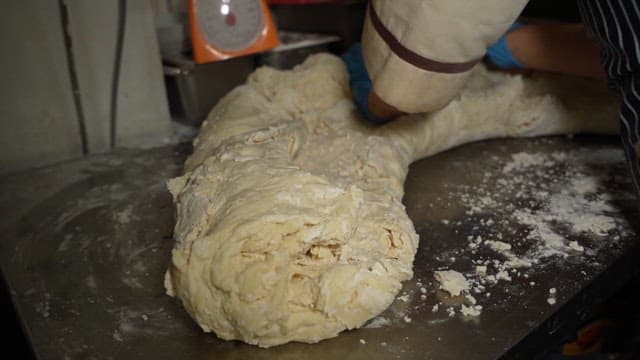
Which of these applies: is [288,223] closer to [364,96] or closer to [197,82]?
[364,96]

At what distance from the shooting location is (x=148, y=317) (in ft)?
3.07

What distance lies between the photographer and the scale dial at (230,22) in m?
1.52

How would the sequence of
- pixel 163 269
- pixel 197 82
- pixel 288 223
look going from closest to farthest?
pixel 288 223 → pixel 163 269 → pixel 197 82

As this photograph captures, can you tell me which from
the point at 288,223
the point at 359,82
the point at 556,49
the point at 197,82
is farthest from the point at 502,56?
the point at 288,223

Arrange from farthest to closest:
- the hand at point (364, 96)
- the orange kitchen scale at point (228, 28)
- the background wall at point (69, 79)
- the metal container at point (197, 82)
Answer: the metal container at point (197, 82)
the orange kitchen scale at point (228, 28)
the background wall at point (69, 79)
the hand at point (364, 96)

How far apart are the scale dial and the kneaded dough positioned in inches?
7.7

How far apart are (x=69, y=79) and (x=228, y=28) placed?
1.59ft

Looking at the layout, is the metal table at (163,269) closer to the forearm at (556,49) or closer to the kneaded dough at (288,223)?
the kneaded dough at (288,223)

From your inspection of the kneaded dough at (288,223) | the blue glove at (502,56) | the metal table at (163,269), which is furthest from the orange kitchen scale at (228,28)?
the blue glove at (502,56)

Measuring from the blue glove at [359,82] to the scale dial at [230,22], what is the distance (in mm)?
319

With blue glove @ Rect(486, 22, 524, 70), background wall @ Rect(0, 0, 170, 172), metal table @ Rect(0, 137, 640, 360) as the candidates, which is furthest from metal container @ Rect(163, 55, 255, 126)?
blue glove @ Rect(486, 22, 524, 70)

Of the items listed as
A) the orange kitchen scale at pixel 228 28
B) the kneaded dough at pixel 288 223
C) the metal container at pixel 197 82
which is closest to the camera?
the kneaded dough at pixel 288 223

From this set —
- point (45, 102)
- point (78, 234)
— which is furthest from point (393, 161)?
point (45, 102)

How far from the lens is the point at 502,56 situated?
1703mm
